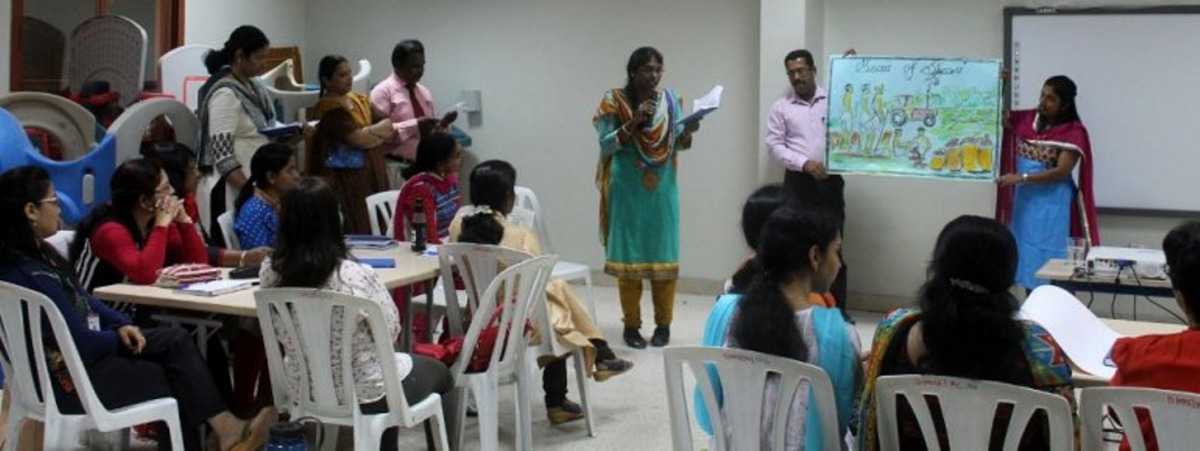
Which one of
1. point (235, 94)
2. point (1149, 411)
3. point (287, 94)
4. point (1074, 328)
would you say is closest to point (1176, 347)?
point (1149, 411)

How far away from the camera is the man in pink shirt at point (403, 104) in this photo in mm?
6336

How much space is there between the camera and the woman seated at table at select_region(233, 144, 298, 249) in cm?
417

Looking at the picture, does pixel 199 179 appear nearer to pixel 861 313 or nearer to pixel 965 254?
pixel 861 313

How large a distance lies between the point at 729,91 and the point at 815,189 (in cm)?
98

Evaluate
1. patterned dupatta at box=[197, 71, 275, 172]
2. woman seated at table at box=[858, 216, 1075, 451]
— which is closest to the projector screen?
patterned dupatta at box=[197, 71, 275, 172]

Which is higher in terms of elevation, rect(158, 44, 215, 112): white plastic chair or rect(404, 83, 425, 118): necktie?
rect(158, 44, 215, 112): white plastic chair

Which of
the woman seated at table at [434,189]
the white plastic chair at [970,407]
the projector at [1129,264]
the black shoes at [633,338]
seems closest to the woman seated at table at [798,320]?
the white plastic chair at [970,407]

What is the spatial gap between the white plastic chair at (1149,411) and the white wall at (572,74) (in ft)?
15.8

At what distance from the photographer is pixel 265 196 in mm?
4207

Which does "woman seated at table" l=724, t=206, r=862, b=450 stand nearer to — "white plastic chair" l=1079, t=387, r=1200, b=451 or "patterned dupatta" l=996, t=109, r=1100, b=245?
"white plastic chair" l=1079, t=387, r=1200, b=451

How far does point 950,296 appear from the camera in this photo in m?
2.22

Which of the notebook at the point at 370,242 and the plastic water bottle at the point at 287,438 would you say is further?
the notebook at the point at 370,242

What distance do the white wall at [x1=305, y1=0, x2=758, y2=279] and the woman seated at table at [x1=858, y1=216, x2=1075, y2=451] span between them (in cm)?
456

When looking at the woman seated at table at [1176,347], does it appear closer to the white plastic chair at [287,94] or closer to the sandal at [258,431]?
the sandal at [258,431]
